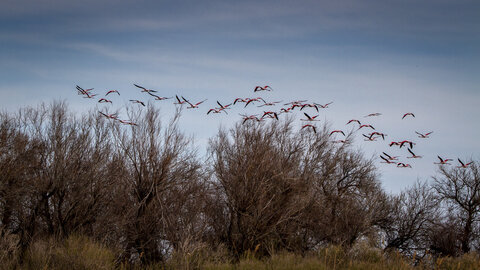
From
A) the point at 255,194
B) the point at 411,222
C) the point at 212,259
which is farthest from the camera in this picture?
the point at 411,222

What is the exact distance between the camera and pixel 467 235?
30906mm

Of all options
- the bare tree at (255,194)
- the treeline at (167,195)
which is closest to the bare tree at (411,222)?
the treeline at (167,195)

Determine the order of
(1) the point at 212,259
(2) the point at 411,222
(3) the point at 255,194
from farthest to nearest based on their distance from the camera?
(2) the point at 411,222 < (3) the point at 255,194 < (1) the point at 212,259

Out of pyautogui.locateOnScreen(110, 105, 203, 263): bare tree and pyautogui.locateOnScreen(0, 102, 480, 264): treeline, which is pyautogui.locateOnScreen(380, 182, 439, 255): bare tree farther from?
pyautogui.locateOnScreen(110, 105, 203, 263): bare tree

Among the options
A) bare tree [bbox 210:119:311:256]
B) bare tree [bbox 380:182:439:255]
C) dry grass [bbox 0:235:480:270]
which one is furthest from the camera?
bare tree [bbox 380:182:439:255]

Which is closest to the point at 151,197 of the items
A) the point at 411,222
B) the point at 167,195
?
the point at 167,195

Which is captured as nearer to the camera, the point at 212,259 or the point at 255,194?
the point at 212,259

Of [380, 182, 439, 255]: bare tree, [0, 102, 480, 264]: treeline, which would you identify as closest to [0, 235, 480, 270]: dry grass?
[0, 102, 480, 264]: treeline

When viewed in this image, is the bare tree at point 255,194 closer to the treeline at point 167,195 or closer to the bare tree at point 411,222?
the treeline at point 167,195

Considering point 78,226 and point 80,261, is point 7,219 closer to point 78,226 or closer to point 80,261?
point 78,226

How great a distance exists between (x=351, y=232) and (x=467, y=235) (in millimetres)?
11536

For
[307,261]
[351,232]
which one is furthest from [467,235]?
[307,261]

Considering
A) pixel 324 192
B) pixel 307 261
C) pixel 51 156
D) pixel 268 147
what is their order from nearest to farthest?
pixel 307 261
pixel 268 147
pixel 51 156
pixel 324 192

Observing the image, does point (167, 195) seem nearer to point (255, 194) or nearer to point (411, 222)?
point (255, 194)
